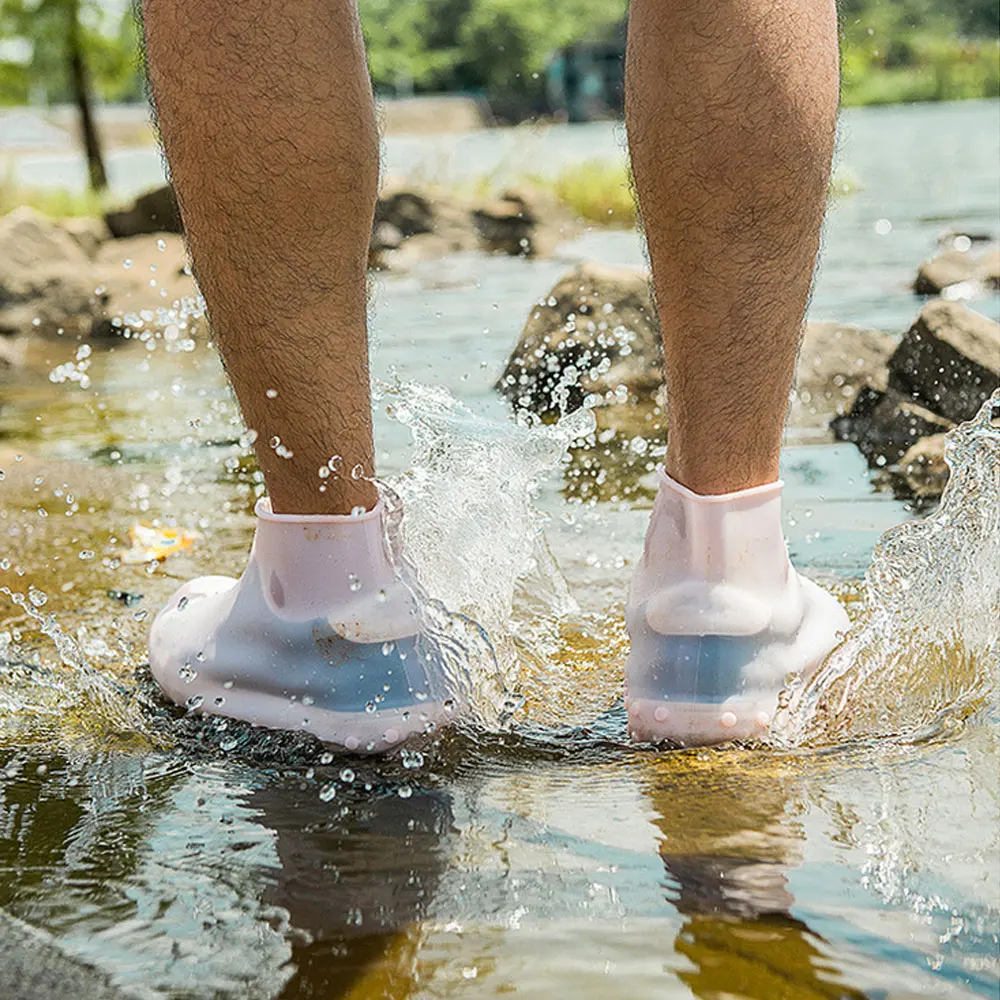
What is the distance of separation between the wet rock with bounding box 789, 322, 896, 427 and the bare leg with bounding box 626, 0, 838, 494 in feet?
6.36

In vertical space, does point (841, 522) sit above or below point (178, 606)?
below

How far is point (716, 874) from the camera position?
1102mm

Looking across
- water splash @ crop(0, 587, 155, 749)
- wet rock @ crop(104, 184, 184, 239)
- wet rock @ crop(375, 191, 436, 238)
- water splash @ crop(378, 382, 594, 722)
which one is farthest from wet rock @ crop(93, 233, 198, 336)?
water splash @ crop(0, 587, 155, 749)

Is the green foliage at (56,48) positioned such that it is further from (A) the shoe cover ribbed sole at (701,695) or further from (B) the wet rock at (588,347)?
(A) the shoe cover ribbed sole at (701,695)

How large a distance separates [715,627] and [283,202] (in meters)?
0.57

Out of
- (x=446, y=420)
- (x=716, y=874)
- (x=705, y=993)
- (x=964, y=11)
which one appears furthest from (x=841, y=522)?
(x=964, y=11)

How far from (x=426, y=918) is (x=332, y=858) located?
14 cm

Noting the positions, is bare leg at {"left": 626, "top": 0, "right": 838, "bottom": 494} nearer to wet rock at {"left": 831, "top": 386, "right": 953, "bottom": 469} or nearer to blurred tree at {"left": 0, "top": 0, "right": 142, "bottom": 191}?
wet rock at {"left": 831, "top": 386, "right": 953, "bottom": 469}

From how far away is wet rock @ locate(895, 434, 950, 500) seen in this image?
2.61 metres

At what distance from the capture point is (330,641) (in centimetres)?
146

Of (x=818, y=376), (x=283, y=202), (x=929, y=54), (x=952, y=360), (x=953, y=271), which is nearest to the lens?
(x=283, y=202)

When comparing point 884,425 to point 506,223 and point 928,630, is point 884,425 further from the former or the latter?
point 506,223

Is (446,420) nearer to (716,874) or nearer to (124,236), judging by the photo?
(716,874)

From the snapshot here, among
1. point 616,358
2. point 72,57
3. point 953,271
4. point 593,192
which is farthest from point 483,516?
point 72,57
